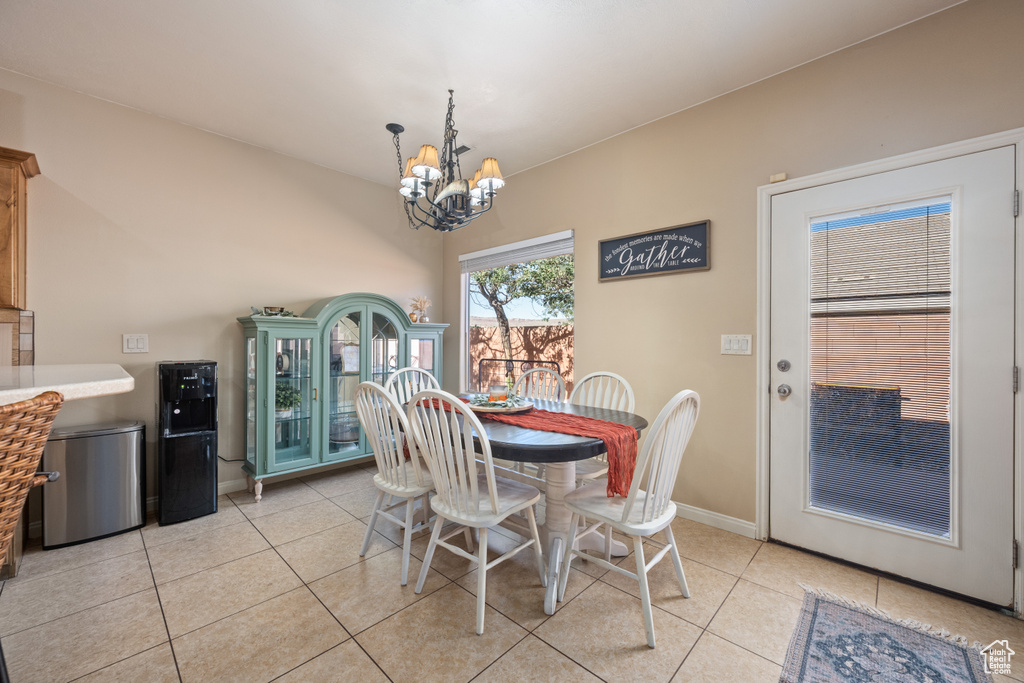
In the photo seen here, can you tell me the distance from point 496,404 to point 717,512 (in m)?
1.52

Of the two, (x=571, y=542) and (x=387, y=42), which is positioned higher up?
(x=387, y=42)

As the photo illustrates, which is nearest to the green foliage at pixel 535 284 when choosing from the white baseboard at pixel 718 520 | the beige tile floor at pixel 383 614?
the white baseboard at pixel 718 520

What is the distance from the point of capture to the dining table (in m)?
1.64

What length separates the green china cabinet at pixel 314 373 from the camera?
2.94 meters

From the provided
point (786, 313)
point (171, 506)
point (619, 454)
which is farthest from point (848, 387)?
point (171, 506)

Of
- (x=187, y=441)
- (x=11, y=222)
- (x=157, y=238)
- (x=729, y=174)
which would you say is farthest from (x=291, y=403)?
(x=729, y=174)

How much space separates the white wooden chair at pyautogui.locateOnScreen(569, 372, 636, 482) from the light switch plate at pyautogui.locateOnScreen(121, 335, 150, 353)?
2.83 metres

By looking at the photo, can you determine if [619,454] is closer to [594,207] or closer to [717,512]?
[717,512]

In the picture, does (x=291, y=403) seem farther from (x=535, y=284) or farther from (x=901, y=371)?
(x=901, y=371)

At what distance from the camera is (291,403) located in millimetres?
3094

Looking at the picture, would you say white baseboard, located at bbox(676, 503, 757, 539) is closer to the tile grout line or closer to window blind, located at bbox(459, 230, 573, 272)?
window blind, located at bbox(459, 230, 573, 272)

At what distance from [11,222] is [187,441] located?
4.66ft

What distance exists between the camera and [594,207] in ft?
10.3

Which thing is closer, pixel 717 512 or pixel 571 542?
pixel 571 542
